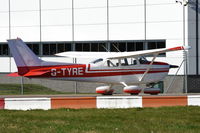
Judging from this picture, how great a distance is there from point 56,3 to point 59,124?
27717mm

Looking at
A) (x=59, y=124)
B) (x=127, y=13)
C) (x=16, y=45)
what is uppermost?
(x=127, y=13)

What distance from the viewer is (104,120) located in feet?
46.0

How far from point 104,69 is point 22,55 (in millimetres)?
4212

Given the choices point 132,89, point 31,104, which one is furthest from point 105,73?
point 31,104

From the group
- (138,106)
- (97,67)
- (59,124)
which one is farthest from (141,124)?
(97,67)

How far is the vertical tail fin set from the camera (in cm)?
2641

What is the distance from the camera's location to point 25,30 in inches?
1622

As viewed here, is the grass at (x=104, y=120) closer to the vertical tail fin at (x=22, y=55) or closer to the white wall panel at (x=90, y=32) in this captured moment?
the vertical tail fin at (x=22, y=55)

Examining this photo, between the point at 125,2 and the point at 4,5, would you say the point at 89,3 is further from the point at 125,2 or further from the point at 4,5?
the point at 4,5

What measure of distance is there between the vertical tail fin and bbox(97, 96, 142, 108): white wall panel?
31.7 feet

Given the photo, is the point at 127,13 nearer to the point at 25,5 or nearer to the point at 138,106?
the point at 25,5

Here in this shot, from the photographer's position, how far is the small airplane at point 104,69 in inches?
1044

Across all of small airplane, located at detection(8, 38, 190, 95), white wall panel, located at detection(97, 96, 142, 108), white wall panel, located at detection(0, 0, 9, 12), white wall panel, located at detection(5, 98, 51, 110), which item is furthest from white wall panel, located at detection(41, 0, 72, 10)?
white wall panel, located at detection(97, 96, 142, 108)

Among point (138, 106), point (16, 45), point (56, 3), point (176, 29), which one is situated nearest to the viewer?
point (138, 106)
